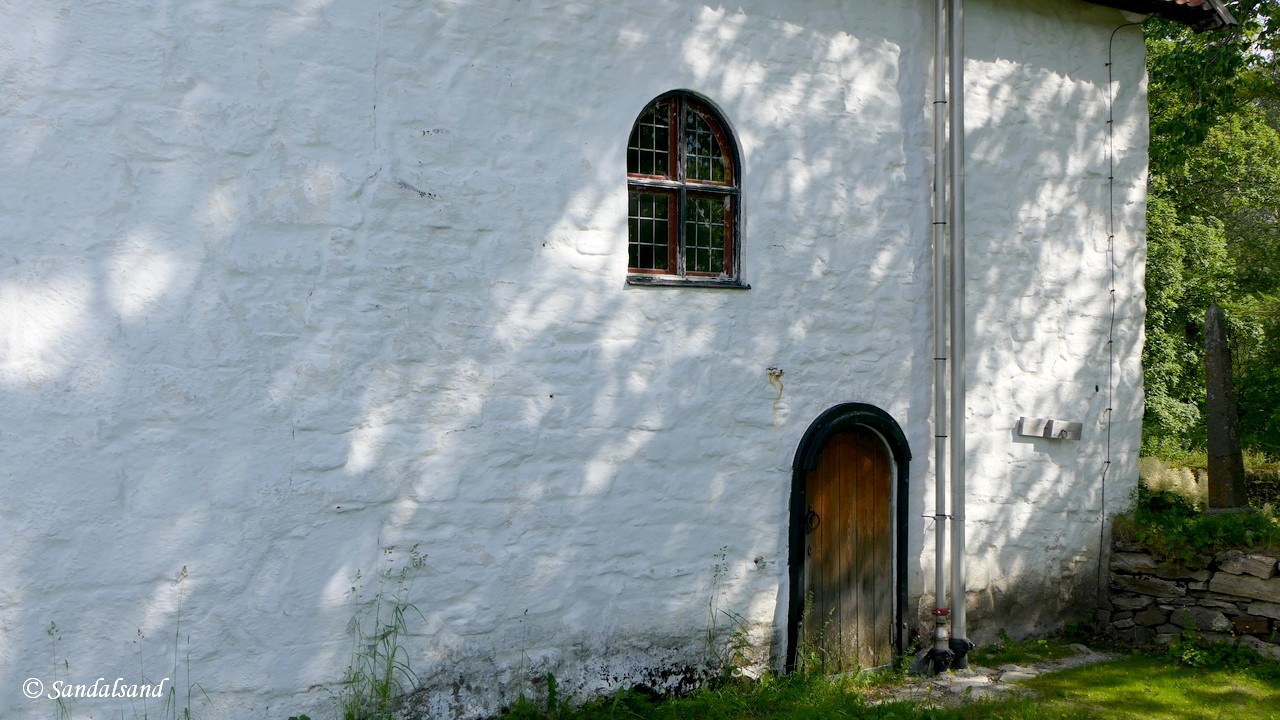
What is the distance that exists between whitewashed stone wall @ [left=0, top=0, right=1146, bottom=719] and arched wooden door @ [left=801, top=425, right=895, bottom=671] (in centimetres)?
28

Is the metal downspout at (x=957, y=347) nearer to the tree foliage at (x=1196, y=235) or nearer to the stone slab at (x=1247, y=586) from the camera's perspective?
the stone slab at (x=1247, y=586)

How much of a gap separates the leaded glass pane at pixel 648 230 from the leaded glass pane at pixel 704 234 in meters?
0.15

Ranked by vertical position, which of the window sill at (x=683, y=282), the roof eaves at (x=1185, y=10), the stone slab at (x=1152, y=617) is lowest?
the stone slab at (x=1152, y=617)

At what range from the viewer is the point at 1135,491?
841 cm

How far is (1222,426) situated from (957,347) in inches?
95.5

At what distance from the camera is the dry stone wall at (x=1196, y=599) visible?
7.29 meters

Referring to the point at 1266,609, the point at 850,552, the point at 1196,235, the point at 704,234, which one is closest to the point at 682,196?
the point at 704,234

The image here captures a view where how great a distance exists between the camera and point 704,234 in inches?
254

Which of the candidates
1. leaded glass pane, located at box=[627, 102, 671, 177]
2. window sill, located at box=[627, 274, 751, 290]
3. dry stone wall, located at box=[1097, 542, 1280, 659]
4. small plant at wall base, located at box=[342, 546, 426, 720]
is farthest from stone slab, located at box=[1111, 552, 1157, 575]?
small plant at wall base, located at box=[342, 546, 426, 720]

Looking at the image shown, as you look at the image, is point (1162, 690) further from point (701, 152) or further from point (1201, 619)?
point (701, 152)

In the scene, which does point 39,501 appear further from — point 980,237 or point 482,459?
point 980,237

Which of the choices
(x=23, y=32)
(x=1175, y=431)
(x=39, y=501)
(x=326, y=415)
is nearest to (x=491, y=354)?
(x=326, y=415)

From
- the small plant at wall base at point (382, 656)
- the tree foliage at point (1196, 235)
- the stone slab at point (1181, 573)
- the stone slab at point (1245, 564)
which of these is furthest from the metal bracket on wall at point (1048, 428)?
the tree foliage at point (1196, 235)

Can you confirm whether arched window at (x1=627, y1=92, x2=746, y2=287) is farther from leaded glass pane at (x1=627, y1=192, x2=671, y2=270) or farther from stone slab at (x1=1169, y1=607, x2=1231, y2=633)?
stone slab at (x1=1169, y1=607, x2=1231, y2=633)
